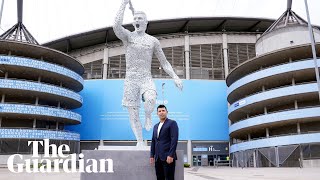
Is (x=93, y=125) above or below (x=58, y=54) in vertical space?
below

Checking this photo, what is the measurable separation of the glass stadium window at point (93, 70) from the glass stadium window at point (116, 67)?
1823mm

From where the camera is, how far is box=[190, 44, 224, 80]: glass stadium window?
5041 centimetres

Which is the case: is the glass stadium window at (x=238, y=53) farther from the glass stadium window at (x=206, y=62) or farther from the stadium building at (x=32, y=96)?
the stadium building at (x=32, y=96)

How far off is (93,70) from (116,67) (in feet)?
13.0

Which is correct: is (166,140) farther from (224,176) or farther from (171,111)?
(171,111)

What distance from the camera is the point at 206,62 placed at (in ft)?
167

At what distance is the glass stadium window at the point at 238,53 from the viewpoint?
51.2m

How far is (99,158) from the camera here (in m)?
7.69

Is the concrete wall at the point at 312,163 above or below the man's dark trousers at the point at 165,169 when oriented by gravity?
below

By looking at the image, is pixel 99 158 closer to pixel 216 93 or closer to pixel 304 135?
pixel 304 135

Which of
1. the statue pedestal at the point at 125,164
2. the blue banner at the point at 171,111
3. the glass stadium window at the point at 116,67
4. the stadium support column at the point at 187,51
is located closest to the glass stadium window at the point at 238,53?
the stadium support column at the point at 187,51

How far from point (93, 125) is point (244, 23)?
28.5 metres

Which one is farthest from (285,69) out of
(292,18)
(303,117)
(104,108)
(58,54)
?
(58,54)

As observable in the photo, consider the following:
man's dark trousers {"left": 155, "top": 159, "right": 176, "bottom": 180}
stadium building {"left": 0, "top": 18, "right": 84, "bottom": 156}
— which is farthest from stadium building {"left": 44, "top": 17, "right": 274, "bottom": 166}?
man's dark trousers {"left": 155, "top": 159, "right": 176, "bottom": 180}
